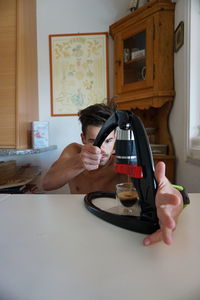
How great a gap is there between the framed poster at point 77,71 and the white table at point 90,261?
1.53 m

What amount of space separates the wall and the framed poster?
643 millimetres

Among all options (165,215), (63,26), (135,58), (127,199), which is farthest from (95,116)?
(63,26)

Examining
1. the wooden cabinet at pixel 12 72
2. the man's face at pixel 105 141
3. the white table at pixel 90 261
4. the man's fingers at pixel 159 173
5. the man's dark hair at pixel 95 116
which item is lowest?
the white table at pixel 90 261

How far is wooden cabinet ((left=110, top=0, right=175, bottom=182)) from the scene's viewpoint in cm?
138

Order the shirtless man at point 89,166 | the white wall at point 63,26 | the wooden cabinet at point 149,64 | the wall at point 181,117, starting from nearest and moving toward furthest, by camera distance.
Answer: the shirtless man at point 89,166 < the wall at point 181,117 < the wooden cabinet at point 149,64 < the white wall at point 63,26

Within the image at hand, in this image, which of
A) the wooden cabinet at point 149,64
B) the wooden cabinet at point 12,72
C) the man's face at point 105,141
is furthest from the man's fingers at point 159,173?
the wooden cabinet at point 12,72

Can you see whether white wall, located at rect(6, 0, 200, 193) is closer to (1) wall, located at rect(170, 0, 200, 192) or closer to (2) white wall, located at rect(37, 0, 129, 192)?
(2) white wall, located at rect(37, 0, 129, 192)

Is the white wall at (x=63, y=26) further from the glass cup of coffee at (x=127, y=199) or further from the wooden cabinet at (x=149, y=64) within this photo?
the glass cup of coffee at (x=127, y=199)

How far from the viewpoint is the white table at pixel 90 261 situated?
0.23 m

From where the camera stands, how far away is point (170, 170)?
1389 millimetres

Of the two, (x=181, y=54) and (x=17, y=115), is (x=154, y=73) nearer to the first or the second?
(x=181, y=54)

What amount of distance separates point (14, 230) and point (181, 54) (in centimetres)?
135

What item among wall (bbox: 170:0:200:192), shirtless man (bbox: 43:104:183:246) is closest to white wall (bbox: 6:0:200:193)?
wall (bbox: 170:0:200:192)

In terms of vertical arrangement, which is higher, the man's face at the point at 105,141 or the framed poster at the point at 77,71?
the framed poster at the point at 77,71
